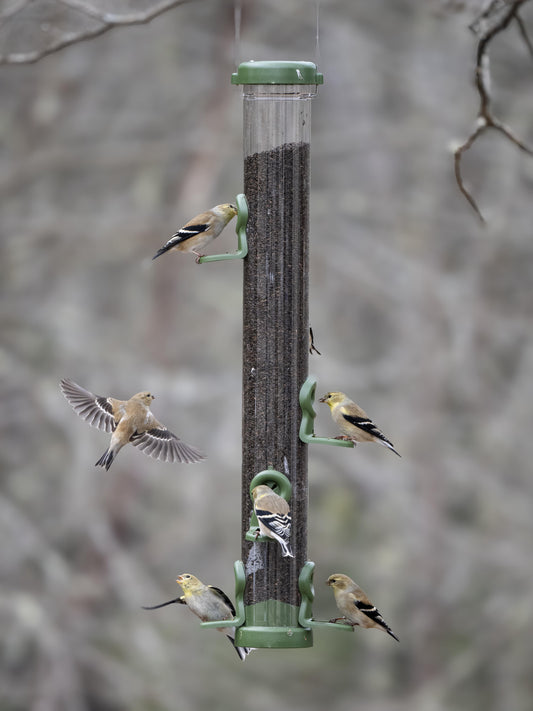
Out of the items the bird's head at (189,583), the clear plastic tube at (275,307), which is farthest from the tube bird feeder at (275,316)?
the bird's head at (189,583)

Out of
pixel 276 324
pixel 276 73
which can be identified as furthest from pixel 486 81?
pixel 276 324

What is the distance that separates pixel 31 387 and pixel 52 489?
43.5 inches

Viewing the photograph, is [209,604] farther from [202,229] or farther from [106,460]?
[202,229]

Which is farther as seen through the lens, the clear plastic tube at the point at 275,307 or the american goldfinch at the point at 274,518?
the clear plastic tube at the point at 275,307

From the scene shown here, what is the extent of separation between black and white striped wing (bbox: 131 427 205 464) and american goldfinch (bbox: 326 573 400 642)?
36.3 inches

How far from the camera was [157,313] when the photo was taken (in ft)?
45.4

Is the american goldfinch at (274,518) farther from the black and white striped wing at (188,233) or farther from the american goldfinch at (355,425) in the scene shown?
the black and white striped wing at (188,233)

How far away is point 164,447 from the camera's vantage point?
700 cm

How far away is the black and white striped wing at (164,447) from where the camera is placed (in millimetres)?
6969

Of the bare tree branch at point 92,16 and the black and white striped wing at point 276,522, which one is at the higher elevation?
the bare tree branch at point 92,16

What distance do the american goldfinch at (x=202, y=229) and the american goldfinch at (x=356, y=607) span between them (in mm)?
1712

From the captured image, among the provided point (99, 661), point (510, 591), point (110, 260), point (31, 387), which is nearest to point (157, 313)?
point (110, 260)

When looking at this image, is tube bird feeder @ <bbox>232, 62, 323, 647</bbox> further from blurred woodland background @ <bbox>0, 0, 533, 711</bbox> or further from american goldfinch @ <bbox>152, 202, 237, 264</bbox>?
blurred woodland background @ <bbox>0, 0, 533, 711</bbox>

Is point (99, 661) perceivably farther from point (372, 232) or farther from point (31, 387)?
point (372, 232)
